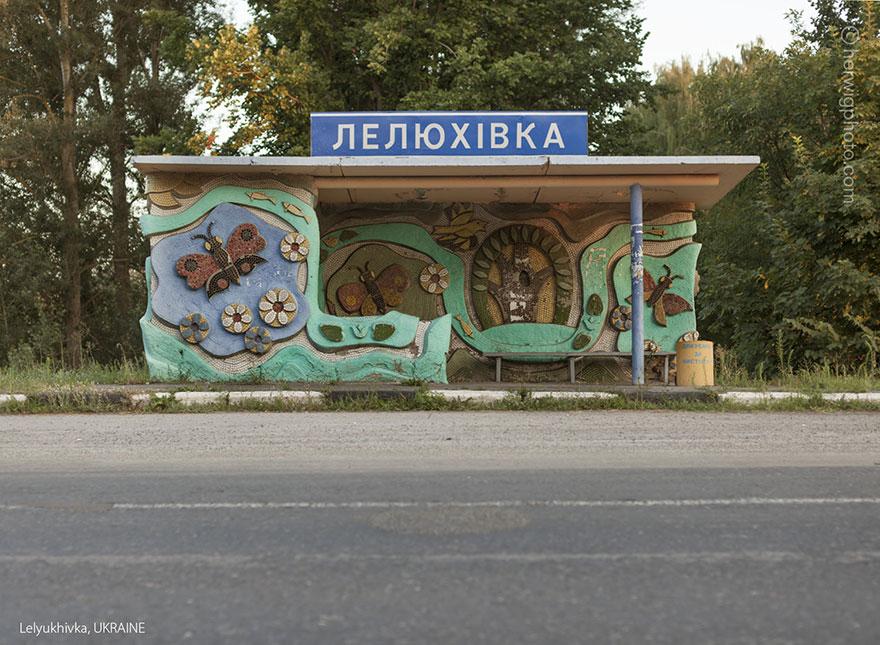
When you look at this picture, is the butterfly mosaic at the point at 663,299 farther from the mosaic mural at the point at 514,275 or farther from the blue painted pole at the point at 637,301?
the blue painted pole at the point at 637,301

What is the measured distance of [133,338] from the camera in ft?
89.7

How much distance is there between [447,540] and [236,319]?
863cm

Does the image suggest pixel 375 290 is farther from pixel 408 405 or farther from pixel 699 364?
pixel 699 364

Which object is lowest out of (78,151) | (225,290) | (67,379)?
(67,379)

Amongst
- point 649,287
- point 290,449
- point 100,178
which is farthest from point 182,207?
point 100,178

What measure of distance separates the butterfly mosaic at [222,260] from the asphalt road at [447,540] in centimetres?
528

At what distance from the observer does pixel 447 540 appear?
394cm

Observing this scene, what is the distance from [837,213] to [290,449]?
11.8 m

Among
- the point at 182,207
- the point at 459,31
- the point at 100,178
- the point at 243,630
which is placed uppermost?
the point at 459,31

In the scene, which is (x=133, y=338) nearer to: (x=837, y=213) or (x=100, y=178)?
(x=100, y=178)

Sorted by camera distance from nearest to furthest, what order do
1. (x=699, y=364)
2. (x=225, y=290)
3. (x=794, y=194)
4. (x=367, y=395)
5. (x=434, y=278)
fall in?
(x=367, y=395) < (x=225, y=290) < (x=699, y=364) < (x=434, y=278) < (x=794, y=194)

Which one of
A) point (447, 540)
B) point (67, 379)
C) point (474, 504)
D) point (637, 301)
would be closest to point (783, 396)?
point (637, 301)

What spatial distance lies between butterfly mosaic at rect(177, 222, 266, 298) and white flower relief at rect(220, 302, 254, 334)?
35 centimetres

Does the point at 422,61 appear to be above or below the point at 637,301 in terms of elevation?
above
